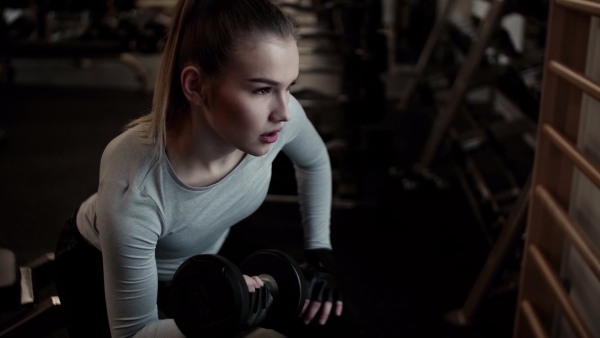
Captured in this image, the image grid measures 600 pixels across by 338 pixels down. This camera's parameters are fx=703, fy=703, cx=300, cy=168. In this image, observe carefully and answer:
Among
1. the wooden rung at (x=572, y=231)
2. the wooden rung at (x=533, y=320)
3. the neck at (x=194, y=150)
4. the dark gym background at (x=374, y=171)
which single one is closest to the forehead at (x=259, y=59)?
the neck at (x=194, y=150)

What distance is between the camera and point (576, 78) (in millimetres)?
1367

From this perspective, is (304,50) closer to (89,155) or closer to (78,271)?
(89,155)

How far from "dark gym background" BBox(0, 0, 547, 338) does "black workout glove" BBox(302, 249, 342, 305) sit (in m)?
0.15

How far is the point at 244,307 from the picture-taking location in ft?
3.24

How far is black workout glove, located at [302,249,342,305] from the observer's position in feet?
4.33

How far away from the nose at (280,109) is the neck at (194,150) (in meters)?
0.13

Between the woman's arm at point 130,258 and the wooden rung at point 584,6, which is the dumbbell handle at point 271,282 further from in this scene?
the wooden rung at point 584,6

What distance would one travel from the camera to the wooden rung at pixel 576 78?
1.27 metres

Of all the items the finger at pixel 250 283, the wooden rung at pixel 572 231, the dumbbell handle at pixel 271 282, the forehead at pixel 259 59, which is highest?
the forehead at pixel 259 59

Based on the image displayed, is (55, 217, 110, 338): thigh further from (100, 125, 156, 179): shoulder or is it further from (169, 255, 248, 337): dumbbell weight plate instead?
(169, 255, 248, 337): dumbbell weight plate

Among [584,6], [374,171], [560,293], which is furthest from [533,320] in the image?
[374,171]

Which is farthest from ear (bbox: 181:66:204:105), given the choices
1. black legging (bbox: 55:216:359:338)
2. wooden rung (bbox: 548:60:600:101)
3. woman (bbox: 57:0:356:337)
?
wooden rung (bbox: 548:60:600:101)

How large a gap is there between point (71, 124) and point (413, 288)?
2584mm

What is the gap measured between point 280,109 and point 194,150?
0.19 metres
